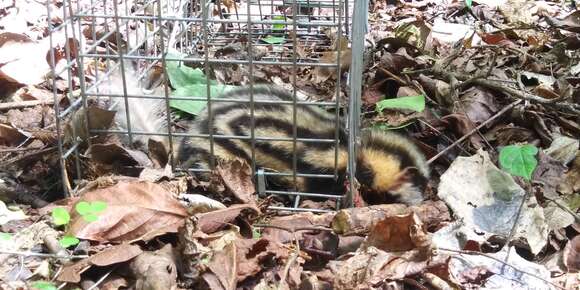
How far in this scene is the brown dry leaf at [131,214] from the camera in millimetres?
2199

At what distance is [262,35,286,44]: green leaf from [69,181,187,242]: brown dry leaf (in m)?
1.79

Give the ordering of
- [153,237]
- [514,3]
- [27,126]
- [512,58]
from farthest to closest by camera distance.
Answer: [514,3]
[512,58]
[27,126]
[153,237]

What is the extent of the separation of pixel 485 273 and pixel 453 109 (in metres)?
1.07

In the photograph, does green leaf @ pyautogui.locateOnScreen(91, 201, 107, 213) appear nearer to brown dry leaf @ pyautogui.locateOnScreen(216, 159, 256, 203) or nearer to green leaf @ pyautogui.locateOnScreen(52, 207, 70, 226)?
green leaf @ pyautogui.locateOnScreen(52, 207, 70, 226)

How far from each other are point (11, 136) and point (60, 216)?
0.84 meters

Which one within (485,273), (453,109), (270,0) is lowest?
(485,273)

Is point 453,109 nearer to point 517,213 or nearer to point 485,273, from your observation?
point 517,213

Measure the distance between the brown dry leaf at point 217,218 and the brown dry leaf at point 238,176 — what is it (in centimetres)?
15

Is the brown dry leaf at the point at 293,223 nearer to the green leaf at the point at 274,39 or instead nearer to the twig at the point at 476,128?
the twig at the point at 476,128

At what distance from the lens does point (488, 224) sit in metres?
2.38

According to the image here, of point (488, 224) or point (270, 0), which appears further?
point (270, 0)

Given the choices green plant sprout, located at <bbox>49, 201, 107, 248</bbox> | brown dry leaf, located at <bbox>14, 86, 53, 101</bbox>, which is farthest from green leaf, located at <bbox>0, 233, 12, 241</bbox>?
brown dry leaf, located at <bbox>14, 86, 53, 101</bbox>

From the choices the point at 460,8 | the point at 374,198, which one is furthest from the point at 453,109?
the point at 460,8

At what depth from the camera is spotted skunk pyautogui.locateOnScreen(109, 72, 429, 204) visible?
8.53ft
